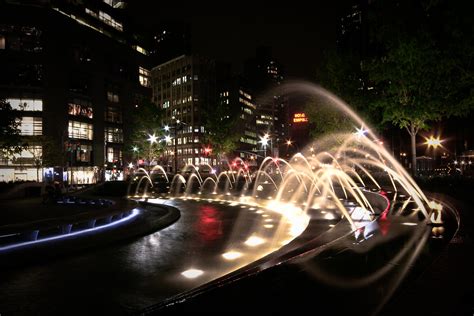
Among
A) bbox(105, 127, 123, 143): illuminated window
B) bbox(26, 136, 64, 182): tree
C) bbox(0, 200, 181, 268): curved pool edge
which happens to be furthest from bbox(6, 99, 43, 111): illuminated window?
bbox(0, 200, 181, 268): curved pool edge

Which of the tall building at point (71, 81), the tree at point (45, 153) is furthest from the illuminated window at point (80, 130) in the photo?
the tree at point (45, 153)

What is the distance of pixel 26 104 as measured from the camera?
195 feet

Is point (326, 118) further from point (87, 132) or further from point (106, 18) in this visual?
point (106, 18)

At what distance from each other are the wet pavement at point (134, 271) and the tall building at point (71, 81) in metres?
46.6

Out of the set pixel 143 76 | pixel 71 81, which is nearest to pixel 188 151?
pixel 143 76

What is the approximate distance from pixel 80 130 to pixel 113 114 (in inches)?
424

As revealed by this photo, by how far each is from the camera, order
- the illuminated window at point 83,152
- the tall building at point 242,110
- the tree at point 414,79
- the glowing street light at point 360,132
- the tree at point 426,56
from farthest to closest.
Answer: the tall building at point 242,110
the illuminated window at point 83,152
the glowing street light at point 360,132
the tree at point 414,79
the tree at point 426,56

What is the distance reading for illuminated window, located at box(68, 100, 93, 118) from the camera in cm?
6625

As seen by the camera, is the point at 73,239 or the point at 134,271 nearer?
the point at 134,271

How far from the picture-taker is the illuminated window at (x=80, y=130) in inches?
2596

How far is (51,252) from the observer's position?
9.48 meters

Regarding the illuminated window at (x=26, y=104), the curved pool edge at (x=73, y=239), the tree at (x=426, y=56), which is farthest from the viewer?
the illuminated window at (x=26, y=104)

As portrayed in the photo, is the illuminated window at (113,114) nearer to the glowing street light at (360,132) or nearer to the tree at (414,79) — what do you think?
the glowing street light at (360,132)

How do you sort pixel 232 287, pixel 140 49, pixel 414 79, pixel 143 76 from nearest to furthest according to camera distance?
pixel 232 287 → pixel 414 79 → pixel 143 76 → pixel 140 49
